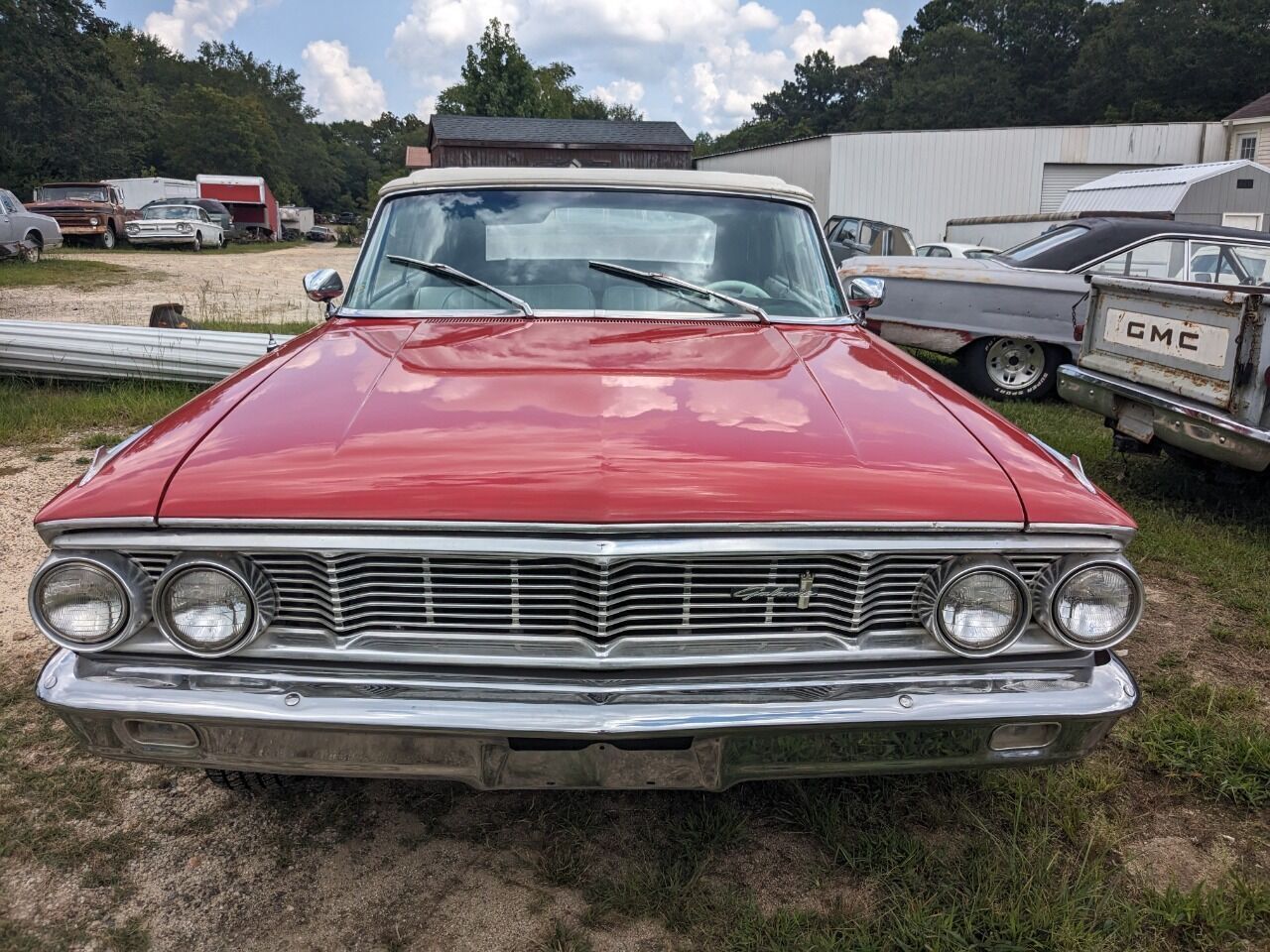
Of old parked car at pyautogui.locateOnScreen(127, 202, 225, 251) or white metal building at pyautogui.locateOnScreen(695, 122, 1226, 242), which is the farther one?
old parked car at pyautogui.locateOnScreen(127, 202, 225, 251)

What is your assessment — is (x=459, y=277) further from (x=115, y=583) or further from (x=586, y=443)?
(x=115, y=583)

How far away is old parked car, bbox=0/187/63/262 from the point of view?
685 inches

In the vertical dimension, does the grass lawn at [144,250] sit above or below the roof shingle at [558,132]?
below

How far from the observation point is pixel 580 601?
1.85 metres

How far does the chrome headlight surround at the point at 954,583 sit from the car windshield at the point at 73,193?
2891 cm

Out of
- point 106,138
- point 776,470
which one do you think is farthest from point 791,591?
point 106,138

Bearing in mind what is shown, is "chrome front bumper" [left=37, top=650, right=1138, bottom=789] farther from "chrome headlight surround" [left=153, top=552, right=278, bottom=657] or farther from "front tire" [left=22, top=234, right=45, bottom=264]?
"front tire" [left=22, top=234, right=45, bottom=264]

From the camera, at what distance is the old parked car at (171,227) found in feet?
84.2

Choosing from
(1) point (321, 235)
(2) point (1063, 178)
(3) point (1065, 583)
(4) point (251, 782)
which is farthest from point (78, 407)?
(1) point (321, 235)

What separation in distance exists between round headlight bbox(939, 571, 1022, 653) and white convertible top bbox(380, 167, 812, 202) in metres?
1.86

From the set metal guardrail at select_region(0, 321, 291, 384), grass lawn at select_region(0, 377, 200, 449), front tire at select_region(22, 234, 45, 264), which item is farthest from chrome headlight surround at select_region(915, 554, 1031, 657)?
front tire at select_region(22, 234, 45, 264)

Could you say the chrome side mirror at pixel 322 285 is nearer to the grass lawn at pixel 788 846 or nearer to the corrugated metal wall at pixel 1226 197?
the grass lawn at pixel 788 846

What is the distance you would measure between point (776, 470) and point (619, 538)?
37 centimetres

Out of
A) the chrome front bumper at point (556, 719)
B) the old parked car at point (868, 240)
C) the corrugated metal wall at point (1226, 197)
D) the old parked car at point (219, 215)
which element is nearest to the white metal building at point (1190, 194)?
the corrugated metal wall at point (1226, 197)
